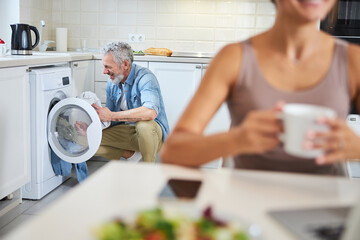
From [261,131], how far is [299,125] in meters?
0.13

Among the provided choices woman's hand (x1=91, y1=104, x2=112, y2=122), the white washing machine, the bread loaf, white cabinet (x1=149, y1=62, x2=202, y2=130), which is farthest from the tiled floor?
the bread loaf

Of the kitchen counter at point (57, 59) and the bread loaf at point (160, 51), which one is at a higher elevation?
the bread loaf at point (160, 51)

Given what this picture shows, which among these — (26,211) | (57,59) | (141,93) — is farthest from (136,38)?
(26,211)

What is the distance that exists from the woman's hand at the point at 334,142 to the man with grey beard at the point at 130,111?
216cm

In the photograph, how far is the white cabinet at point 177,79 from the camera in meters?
4.06

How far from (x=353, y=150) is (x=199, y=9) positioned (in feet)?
12.0

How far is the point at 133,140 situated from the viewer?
131 inches

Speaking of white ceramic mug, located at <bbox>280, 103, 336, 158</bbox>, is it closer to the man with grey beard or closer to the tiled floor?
the tiled floor

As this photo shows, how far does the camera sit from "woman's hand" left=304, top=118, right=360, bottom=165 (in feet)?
2.96

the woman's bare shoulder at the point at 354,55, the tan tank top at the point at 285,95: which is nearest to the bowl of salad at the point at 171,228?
the tan tank top at the point at 285,95

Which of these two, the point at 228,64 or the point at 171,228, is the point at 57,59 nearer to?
the point at 228,64

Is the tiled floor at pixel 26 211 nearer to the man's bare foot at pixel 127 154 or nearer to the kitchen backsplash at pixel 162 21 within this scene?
the man's bare foot at pixel 127 154

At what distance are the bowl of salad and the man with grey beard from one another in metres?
2.47

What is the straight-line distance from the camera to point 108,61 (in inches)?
133
